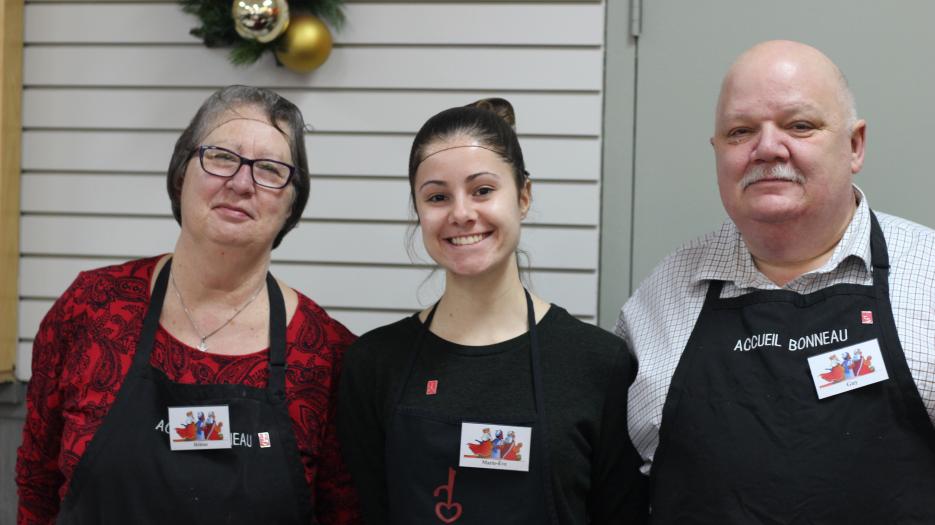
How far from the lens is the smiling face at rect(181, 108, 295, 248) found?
1.88 m

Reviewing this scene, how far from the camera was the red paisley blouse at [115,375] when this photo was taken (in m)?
1.87

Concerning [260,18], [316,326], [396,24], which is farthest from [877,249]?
[260,18]

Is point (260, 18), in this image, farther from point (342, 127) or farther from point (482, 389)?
point (482, 389)

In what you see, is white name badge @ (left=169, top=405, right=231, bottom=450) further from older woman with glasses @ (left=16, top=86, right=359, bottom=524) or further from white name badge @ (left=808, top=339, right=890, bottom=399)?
white name badge @ (left=808, top=339, right=890, bottom=399)

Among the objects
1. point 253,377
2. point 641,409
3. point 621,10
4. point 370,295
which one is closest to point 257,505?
point 253,377

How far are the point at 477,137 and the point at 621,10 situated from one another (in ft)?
3.50

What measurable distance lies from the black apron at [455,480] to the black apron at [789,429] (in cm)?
27

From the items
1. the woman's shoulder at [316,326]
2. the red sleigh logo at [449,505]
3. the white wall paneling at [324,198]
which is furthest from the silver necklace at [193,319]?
the white wall paneling at [324,198]

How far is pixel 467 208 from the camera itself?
1774mm

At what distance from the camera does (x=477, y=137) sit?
184cm

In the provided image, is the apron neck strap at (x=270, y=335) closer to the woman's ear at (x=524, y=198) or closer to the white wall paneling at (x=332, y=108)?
the woman's ear at (x=524, y=198)

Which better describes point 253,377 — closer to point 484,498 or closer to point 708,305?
point 484,498

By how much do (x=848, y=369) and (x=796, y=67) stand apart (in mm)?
625

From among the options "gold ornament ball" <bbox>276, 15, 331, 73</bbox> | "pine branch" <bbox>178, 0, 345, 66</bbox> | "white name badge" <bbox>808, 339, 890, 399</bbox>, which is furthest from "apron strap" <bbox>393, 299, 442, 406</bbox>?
"pine branch" <bbox>178, 0, 345, 66</bbox>
